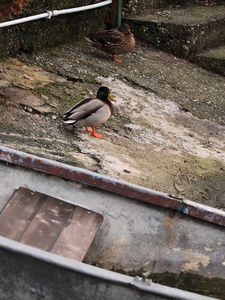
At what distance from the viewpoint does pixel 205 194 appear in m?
4.12

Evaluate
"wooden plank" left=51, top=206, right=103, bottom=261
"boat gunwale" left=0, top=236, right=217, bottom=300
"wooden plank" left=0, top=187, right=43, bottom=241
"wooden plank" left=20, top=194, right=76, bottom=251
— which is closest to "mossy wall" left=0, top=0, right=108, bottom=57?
"wooden plank" left=0, top=187, right=43, bottom=241

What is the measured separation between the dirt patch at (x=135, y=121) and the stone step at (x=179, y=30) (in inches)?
→ 18.0

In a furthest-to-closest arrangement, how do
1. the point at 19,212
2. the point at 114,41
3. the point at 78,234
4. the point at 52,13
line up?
1. the point at 114,41
2. the point at 52,13
3. the point at 19,212
4. the point at 78,234

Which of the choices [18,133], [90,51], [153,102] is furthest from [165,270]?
[90,51]

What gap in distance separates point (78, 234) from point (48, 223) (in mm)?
225

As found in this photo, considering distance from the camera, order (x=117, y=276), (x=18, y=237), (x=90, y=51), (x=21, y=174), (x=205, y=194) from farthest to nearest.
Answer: (x=90, y=51) < (x=205, y=194) < (x=21, y=174) < (x=18, y=237) < (x=117, y=276)

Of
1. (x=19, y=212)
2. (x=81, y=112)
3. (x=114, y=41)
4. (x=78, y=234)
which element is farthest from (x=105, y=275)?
(x=114, y=41)

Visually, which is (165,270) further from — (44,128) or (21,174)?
(44,128)

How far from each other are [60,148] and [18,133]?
432mm

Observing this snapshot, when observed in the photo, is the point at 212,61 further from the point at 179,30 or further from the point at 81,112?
the point at 81,112

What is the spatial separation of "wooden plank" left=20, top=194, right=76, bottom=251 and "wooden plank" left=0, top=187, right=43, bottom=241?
0.04 m

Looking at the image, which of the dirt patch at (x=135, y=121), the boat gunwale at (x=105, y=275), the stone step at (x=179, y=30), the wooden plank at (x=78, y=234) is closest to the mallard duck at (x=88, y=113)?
the dirt patch at (x=135, y=121)

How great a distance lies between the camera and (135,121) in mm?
5297

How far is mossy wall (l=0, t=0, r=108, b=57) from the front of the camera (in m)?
5.81
